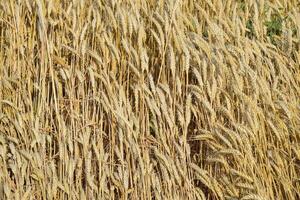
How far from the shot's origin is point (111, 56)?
2963mm

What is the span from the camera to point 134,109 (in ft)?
9.84

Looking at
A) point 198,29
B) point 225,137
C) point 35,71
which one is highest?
point 198,29

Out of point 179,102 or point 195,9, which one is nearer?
point 179,102

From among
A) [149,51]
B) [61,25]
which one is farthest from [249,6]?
[61,25]

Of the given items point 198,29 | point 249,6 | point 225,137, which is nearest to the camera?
point 225,137

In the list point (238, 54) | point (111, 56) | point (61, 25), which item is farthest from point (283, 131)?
point (61, 25)

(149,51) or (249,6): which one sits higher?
(249,6)

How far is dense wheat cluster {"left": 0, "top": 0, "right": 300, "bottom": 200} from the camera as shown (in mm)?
2887

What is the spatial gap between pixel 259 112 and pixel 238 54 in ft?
0.91

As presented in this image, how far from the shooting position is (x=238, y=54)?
3039 mm

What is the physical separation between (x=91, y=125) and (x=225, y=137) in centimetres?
56

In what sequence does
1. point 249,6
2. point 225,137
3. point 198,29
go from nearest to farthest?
point 225,137 < point 198,29 < point 249,6

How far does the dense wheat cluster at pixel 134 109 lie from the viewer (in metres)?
2.89

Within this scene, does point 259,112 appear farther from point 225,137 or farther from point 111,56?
point 111,56
